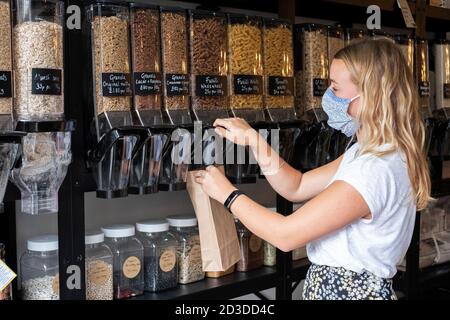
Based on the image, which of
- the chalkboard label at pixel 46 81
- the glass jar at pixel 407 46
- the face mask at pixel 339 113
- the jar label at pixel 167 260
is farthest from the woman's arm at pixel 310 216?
the glass jar at pixel 407 46

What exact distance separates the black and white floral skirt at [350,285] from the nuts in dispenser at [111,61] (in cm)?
65

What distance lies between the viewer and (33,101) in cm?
127

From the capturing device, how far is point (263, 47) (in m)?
1.70

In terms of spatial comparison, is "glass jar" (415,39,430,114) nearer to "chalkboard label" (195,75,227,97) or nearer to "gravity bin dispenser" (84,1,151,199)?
"chalkboard label" (195,75,227,97)

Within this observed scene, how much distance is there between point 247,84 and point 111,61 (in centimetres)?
41

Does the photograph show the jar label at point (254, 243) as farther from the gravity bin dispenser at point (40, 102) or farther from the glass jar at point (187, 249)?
the gravity bin dispenser at point (40, 102)

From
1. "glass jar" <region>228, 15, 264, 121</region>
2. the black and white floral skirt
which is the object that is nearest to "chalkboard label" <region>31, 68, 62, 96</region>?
"glass jar" <region>228, 15, 264, 121</region>

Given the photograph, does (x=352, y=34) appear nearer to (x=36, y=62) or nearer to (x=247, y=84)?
(x=247, y=84)

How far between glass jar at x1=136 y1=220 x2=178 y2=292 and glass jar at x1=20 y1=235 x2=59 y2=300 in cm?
26

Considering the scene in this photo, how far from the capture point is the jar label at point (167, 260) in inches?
66.7

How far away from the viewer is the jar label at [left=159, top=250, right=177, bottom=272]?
5.56 ft

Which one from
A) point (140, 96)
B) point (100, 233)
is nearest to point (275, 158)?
point (140, 96)

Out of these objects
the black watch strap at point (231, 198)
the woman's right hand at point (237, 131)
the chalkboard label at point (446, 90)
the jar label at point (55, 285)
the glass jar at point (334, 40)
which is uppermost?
the glass jar at point (334, 40)

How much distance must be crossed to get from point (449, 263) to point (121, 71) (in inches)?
71.1
